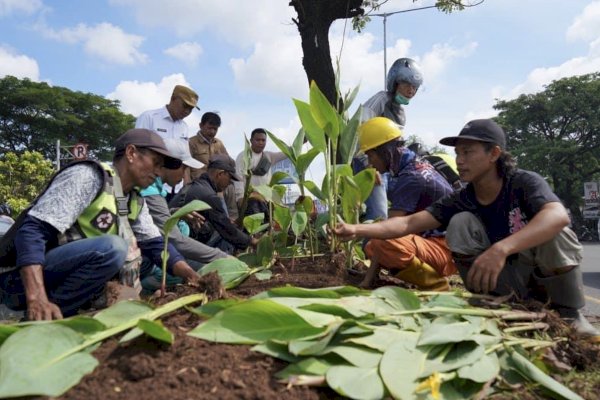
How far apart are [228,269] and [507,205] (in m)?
1.39

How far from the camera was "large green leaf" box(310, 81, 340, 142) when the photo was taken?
2.86 m

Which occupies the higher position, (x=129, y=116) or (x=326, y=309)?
(x=129, y=116)

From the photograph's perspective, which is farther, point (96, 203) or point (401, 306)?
point (96, 203)

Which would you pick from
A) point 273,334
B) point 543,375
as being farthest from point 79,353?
point 543,375

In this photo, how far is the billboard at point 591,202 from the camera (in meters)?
22.7

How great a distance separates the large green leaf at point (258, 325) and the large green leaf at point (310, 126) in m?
1.73

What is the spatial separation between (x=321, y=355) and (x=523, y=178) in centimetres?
145

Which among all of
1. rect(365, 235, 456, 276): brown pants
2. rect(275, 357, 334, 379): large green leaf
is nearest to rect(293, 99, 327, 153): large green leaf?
rect(365, 235, 456, 276): brown pants

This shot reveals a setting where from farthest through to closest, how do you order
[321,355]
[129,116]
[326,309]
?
[129,116], [326,309], [321,355]

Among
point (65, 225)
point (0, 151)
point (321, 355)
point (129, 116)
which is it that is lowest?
point (321, 355)

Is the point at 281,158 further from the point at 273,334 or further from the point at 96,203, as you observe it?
the point at 273,334

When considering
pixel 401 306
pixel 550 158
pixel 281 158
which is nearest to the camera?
pixel 401 306

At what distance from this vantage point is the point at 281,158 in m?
5.63

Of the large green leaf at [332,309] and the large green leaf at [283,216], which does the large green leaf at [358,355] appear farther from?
the large green leaf at [283,216]
